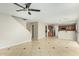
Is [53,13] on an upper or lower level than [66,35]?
upper

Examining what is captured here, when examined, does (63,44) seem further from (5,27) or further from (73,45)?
(5,27)

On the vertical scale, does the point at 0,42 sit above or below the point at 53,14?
below

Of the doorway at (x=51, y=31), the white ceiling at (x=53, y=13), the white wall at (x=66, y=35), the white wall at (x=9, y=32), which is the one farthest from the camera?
the white wall at (x=9, y=32)

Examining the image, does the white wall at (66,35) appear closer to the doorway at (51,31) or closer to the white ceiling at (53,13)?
the doorway at (51,31)

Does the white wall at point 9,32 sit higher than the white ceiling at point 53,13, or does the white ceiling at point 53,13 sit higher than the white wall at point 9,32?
the white ceiling at point 53,13

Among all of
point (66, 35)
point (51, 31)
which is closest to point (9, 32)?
point (51, 31)

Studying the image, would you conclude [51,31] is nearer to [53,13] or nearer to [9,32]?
[53,13]

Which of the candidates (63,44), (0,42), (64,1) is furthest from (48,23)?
(0,42)

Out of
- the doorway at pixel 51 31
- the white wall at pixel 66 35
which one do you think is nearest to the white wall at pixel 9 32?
the doorway at pixel 51 31

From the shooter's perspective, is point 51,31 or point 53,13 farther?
point 51,31

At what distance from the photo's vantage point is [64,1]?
A: 2055 millimetres

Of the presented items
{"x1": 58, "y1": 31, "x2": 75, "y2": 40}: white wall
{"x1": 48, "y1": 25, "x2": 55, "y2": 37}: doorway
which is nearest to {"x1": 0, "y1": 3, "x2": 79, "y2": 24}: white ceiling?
{"x1": 48, "y1": 25, "x2": 55, "y2": 37}: doorway

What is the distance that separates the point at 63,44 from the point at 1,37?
6.02ft

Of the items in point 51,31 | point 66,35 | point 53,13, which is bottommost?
point 66,35
